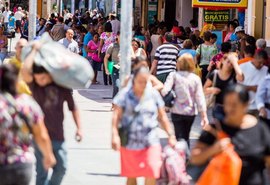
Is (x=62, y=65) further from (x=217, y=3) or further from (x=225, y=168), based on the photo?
(x=217, y=3)

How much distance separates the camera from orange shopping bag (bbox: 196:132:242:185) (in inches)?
273

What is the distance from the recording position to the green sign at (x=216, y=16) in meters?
24.8

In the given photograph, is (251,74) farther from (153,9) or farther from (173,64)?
(153,9)

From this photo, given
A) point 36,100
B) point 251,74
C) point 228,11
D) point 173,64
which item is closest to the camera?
point 36,100

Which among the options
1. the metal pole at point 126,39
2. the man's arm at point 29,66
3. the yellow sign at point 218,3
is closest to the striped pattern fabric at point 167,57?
the yellow sign at point 218,3

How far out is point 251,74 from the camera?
12094 millimetres

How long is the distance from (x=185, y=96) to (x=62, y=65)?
2722mm

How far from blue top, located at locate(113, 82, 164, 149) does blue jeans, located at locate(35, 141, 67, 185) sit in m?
0.68

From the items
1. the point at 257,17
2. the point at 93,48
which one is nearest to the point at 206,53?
the point at 257,17

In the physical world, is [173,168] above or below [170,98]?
below

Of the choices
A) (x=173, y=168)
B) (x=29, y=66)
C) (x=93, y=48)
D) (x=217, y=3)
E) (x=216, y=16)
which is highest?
(x=217, y=3)

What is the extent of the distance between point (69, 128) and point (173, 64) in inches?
96.2

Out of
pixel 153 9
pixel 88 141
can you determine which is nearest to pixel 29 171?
pixel 88 141

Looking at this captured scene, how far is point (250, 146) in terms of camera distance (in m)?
7.08
